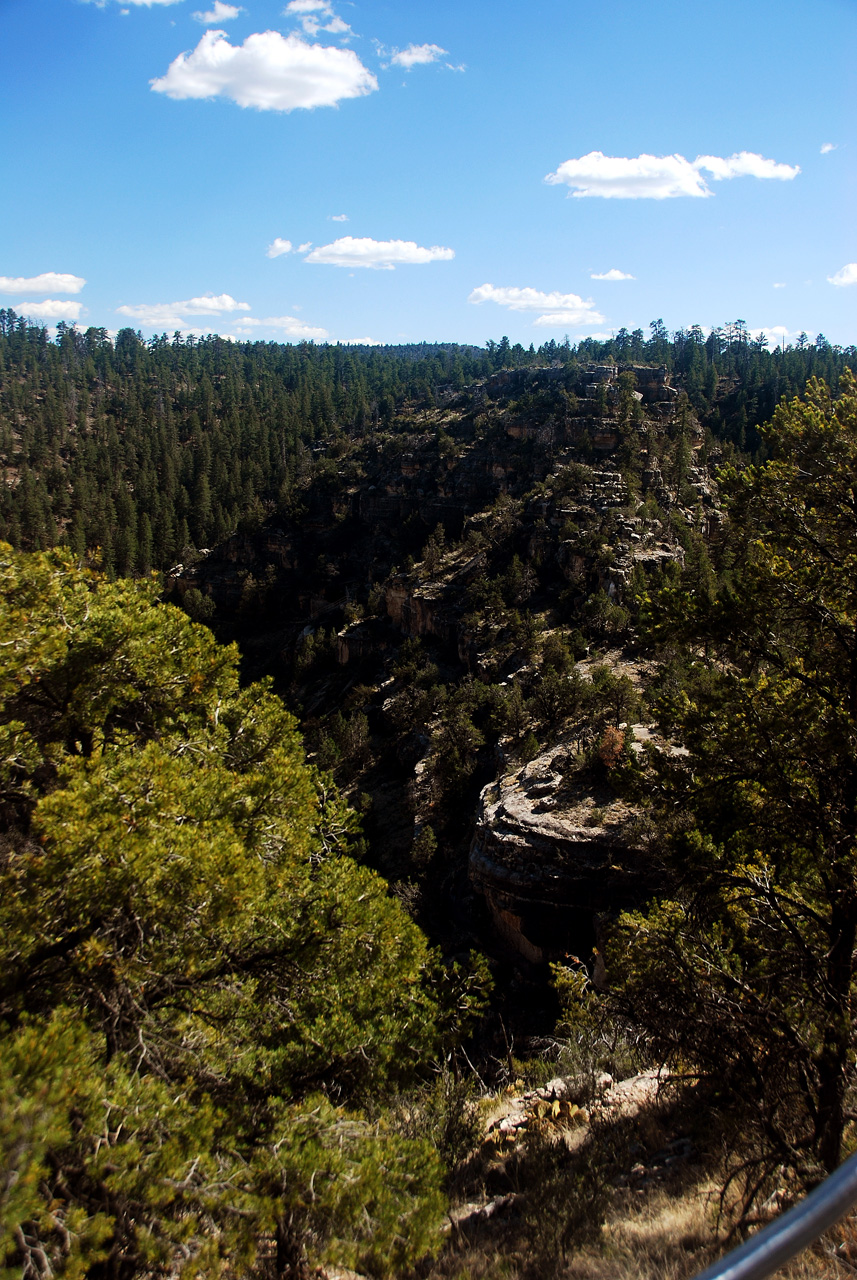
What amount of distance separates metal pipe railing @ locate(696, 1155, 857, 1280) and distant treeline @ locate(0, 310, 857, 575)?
6199 cm

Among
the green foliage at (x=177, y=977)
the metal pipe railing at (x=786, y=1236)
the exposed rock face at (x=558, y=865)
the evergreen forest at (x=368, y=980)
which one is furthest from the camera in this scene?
the exposed rock face at (x=558, y=865)

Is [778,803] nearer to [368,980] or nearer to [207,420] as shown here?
[368,980]

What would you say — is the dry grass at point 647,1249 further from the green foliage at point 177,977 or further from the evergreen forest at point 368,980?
the green foliage at point 177,977

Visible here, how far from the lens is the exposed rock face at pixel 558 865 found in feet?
73.0

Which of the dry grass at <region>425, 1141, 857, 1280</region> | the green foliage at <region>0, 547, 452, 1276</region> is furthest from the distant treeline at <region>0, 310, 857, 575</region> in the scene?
the dry grass at <region>425, 1141, 857, 1280</region>

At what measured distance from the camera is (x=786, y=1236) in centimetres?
178

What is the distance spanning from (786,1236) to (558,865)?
22193 mm

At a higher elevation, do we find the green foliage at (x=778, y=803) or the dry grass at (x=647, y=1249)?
the green foliage at (x=778, y=803)

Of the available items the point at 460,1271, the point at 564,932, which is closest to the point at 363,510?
the point at 564,932

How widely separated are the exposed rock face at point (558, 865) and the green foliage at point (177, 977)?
49.7 feet

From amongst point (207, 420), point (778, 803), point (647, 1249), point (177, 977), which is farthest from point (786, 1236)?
point (207, 420)

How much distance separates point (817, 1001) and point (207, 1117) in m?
5.25

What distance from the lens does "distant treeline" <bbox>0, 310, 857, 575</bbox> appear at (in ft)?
258

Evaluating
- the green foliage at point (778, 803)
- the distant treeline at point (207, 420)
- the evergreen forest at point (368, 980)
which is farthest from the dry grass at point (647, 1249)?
the distant treeline at point (207, 420)
